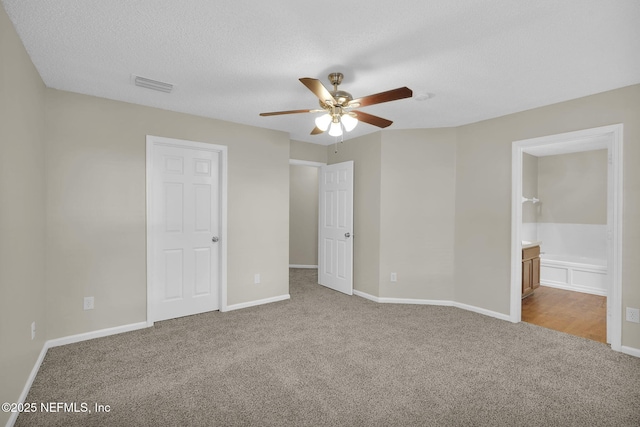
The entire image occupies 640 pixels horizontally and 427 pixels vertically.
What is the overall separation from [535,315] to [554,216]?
2753 mm

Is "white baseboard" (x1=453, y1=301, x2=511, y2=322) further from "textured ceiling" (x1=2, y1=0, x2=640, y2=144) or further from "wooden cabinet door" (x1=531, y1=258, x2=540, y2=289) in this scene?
"textured ceiling" (x1=2, y1=0, x2=640, y2=144)

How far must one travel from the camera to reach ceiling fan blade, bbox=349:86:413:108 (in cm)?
209

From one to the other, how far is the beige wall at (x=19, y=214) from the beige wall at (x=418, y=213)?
3.73 metres

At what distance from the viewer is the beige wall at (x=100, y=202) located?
9.68 feet

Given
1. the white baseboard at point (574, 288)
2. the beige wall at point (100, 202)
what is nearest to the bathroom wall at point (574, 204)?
the white baseboard at point (574, 288)

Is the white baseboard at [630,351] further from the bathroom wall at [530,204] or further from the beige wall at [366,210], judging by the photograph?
the bathroom wall at [530,204]

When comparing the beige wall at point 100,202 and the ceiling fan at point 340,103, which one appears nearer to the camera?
the ceiling fan at point 340,103

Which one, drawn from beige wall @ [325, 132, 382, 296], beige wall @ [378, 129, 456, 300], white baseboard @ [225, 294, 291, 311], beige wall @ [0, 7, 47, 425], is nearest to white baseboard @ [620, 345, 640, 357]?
beige wall @ [378, 129, 456, 300]

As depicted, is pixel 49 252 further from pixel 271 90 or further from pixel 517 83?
pixel 517 83

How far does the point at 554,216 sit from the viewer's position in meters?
5.73

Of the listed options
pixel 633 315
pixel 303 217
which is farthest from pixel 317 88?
pixel 303 217

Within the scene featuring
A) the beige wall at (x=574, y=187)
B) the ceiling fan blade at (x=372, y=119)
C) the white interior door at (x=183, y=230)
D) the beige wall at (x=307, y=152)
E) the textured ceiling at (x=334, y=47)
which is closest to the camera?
the textured ceiling at (x=334, y=47)

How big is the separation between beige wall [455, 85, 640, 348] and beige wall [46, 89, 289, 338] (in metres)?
3.11

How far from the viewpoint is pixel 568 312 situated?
4.00 m
